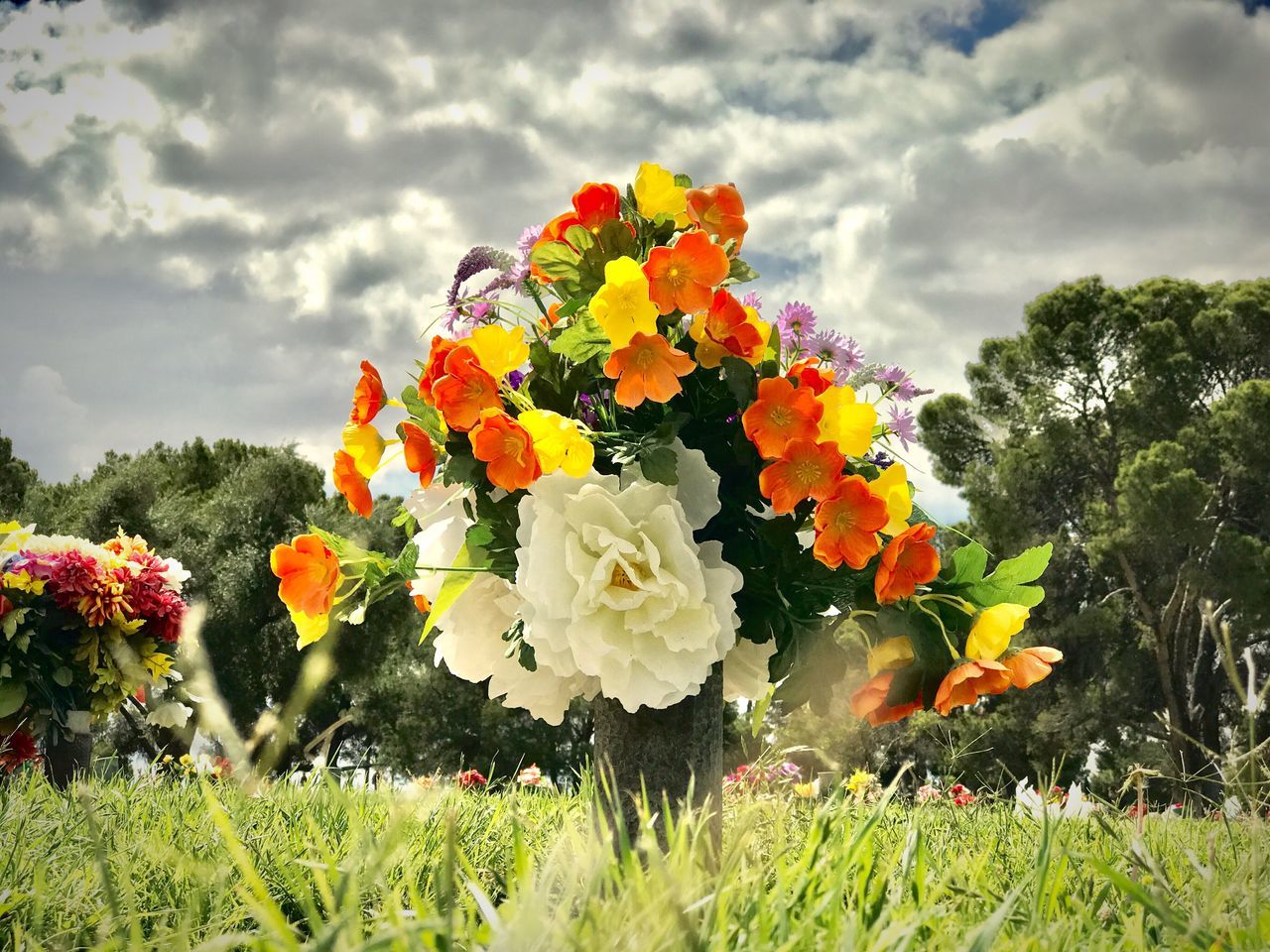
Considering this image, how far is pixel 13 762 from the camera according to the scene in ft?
15.1

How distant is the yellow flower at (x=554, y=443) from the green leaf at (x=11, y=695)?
3630 millimetres

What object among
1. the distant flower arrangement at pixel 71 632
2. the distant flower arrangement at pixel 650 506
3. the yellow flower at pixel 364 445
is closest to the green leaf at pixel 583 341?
the distant flower arrangement at pixel 650 506

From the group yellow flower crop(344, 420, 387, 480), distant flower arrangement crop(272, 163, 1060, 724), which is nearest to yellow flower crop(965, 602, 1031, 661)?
distant flower arrangement crop(272, 163, 1060, 724)

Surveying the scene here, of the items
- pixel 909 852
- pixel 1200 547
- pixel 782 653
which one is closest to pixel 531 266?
pixel 782 653

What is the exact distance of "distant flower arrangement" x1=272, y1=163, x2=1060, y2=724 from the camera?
5.63 feet

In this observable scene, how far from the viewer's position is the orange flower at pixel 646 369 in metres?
1.75

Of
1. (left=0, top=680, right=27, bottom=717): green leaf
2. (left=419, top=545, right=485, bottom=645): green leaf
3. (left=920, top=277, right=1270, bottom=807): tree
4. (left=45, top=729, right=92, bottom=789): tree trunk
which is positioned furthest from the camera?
(left=920, top=277, right=1270, bottom=807): tree

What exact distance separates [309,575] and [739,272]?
1.12 meters

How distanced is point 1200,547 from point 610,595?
14.0 metres

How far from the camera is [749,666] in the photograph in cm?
210

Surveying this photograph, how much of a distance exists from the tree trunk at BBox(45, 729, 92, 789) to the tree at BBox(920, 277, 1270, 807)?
11.9m

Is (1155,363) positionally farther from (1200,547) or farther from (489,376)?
(489,376)

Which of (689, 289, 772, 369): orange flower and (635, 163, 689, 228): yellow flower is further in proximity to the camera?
(635, 163, 689, 228): yellow flower

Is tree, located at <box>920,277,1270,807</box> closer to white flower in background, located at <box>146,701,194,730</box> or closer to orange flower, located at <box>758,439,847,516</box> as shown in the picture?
white flower in background, located at <box>146,701,194,730</box>
